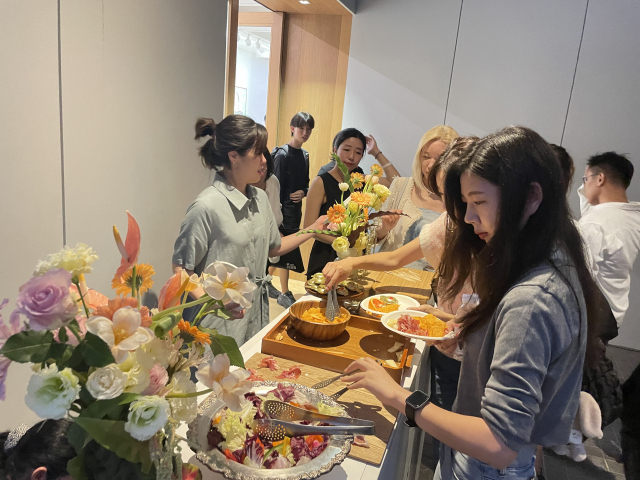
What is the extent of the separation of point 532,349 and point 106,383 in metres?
0.73

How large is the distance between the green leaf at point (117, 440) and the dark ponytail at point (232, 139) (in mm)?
1425

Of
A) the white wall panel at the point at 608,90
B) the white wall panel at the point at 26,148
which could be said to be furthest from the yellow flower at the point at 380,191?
the white wall panel at the point at 608,90

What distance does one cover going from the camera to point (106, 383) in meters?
0.53

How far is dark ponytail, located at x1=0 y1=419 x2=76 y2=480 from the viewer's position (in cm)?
59

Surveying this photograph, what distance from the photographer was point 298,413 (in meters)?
0.98

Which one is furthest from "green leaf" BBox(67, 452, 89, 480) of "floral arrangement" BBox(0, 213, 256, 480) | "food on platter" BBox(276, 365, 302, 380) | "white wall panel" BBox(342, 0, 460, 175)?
"white wall panel" BBox(342, 0, 460, 175)

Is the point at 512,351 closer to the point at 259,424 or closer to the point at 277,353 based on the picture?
the point at 259,424

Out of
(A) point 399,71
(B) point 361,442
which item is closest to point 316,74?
(A) point 399,71

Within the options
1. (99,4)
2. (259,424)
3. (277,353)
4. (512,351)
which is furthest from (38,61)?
(512,351)

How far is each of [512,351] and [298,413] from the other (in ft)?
1.57

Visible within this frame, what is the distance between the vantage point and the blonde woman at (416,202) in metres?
2.46

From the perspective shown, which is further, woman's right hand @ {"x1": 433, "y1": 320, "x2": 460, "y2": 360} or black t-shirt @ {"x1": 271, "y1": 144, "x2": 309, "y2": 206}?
black t-shirt @ {"x1": 271, "y1": 144, "x2": 309, "y2": 206}

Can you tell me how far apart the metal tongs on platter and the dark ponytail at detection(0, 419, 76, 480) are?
1.37 feet

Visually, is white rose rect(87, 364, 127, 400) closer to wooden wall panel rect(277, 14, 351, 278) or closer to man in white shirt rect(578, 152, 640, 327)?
man in white shirt rect(578, 152, 640, 327)
